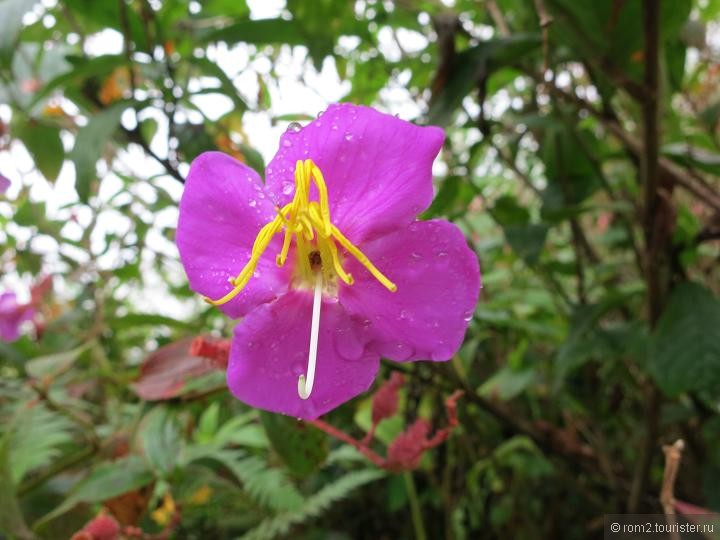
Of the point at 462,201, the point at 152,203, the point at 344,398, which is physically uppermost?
the point at 152,203

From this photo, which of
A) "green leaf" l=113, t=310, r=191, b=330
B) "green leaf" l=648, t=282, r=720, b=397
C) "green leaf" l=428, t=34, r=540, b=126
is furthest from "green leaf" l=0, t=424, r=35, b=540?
"green leaf" l=648, t=282, r=720, b=397

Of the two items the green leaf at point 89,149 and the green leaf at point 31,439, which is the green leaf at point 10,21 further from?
the green leaf at point 31,439

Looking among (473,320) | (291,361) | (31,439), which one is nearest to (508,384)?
(473,320)

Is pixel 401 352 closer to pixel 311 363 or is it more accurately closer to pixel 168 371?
pixel 311 363

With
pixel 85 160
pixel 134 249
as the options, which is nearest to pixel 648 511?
pixel 85 160

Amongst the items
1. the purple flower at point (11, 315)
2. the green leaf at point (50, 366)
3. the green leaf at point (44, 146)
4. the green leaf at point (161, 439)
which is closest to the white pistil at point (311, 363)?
the green leaf at point (161, 439)

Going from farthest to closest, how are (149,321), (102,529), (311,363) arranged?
(149,321) → (102,529) → (311,363)

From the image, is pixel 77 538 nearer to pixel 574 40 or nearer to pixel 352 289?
pixel 352 289
